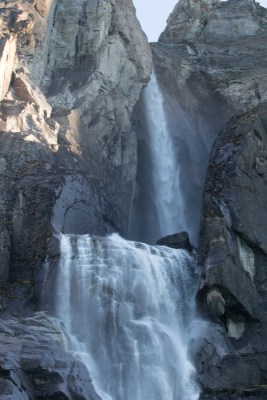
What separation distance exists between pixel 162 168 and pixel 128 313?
21.9 m

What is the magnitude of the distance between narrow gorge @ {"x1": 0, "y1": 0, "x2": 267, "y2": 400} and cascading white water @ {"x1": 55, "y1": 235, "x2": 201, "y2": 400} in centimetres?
6

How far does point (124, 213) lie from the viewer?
3862 centimetres

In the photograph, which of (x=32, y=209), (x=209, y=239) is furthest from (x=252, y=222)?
(x=32, y=209)

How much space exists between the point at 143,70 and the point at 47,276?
24220mm

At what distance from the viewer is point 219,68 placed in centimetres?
5150

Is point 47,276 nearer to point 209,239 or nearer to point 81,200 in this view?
point 81,200

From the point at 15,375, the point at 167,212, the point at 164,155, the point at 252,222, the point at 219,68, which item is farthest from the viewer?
the point at 219,68

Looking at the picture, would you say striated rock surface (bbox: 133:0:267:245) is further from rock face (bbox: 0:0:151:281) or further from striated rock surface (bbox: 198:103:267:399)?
striated rock surface (bbox: 198:103:267:399)

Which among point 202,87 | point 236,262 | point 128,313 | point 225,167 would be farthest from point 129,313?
point 202,87

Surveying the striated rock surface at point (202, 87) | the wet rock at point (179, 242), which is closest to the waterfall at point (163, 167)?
the striated rock surface at point (202, 87)

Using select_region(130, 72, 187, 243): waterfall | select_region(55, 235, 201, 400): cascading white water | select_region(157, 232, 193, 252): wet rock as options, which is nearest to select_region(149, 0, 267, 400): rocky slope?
select_region(55, 235, 201, 400): cascading white water

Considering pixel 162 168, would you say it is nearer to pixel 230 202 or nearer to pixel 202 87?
pixel 202 87

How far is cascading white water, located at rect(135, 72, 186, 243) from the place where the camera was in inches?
1678

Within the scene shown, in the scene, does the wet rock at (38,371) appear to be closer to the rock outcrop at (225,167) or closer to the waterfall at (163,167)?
the rock outcrop at (225,167)
